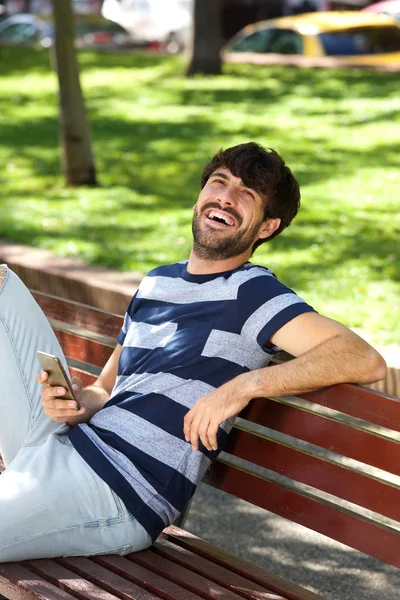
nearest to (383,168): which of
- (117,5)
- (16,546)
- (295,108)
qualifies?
(295,108)

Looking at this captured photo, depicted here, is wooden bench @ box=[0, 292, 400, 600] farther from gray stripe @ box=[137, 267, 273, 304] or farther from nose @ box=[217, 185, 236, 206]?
nose @ box=[217, 185, 236, 206]

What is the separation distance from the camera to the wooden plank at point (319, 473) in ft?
10.3

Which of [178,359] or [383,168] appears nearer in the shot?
[178,359]

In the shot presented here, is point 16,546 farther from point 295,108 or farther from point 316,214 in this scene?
point 295,108

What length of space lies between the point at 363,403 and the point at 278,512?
0.56 metres

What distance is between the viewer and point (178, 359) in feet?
11.1

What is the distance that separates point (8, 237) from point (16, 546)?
542 cm

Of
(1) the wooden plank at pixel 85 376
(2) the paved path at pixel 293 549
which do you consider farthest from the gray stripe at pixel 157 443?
(2) the paved path at pixel 293 549

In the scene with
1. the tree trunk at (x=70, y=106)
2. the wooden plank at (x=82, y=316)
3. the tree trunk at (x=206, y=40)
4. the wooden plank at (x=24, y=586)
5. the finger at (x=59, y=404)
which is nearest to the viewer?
the wooden plank at (x=24, y=586)

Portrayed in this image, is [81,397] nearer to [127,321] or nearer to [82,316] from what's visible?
[127,321]

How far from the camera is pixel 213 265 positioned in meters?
3.54

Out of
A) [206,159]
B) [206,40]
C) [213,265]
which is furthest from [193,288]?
[206,40]

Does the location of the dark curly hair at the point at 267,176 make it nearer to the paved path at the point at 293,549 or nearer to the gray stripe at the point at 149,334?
the gray stripe at the point at 149,334

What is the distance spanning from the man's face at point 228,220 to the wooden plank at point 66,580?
1070 millimetres
